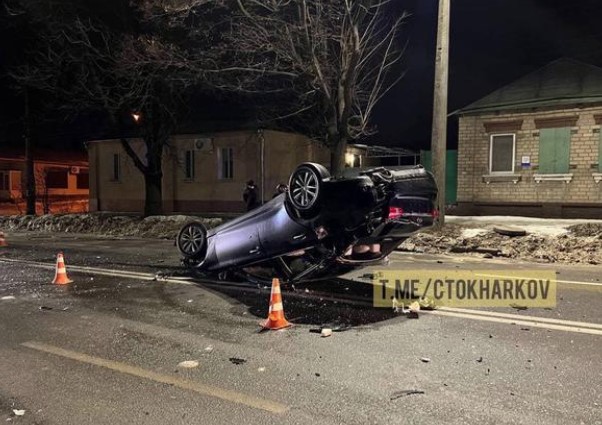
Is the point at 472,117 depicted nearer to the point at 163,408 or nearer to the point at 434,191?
the point at 434,191

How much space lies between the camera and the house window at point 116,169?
29.2 m

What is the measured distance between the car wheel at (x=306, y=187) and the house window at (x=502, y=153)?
1347 centimetres

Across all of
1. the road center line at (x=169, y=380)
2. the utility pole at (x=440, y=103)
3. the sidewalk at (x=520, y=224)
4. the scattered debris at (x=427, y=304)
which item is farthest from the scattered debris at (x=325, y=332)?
the utility pole at (x=440, y=103)

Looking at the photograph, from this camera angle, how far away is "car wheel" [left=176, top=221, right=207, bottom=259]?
852cm

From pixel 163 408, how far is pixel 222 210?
21747mm

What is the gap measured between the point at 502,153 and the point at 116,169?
20.1 meters

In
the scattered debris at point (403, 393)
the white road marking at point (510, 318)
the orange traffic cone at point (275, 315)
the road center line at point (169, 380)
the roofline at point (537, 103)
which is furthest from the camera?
the roofline at point (537, 103)

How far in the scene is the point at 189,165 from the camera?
2652 cm

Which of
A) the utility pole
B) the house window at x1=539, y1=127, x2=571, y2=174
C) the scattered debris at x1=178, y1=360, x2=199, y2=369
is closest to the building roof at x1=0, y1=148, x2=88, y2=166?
the utility pole

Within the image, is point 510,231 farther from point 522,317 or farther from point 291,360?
point 291,360

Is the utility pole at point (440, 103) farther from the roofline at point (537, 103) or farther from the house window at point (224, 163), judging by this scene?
the house window at point (224, 163)

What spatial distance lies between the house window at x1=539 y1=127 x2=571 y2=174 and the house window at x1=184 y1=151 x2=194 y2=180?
15.8 meters

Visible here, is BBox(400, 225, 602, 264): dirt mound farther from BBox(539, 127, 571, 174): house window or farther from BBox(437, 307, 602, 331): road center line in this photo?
BBox(437, 307, 602, 331): road center line

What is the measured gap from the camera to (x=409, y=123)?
2809cm
